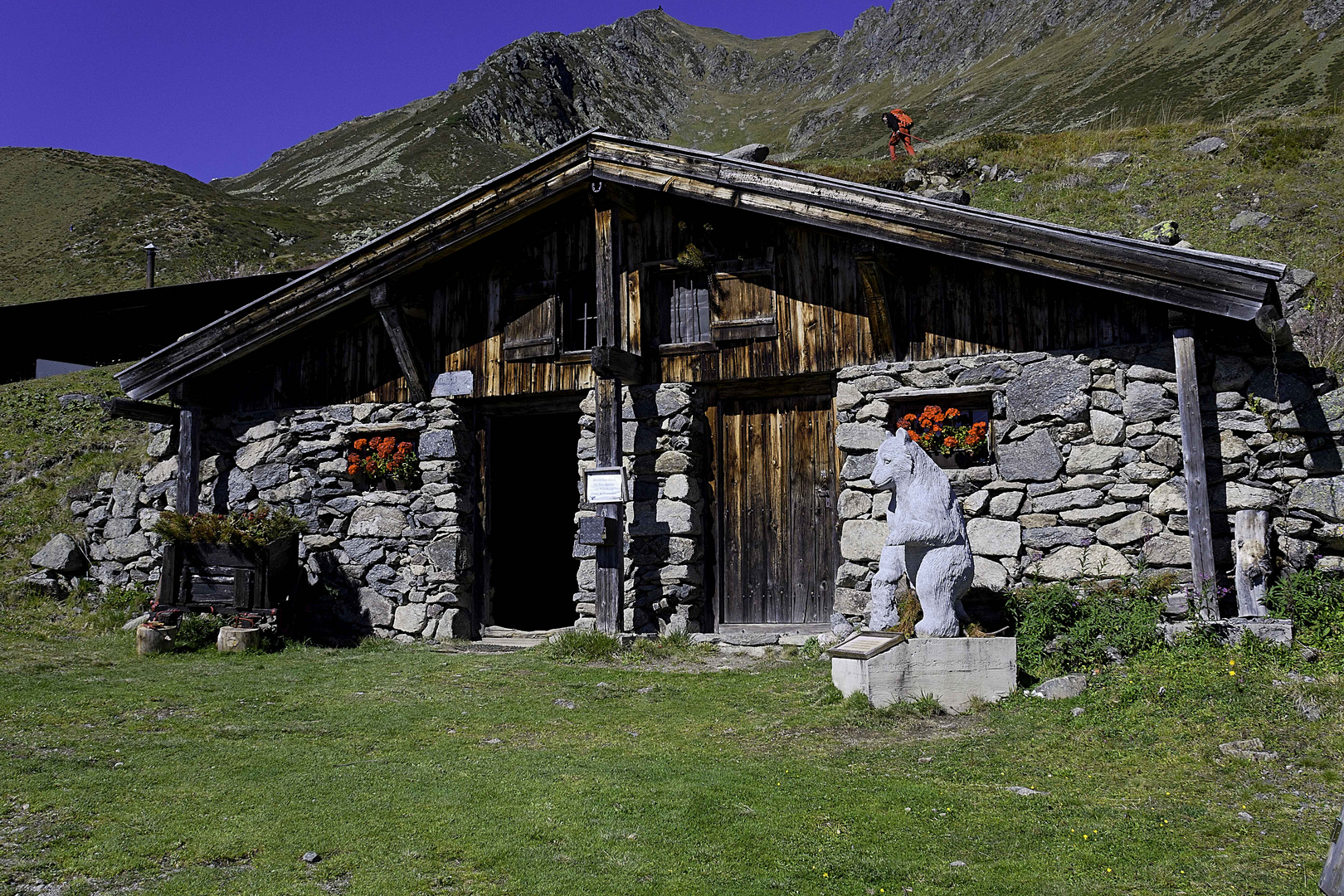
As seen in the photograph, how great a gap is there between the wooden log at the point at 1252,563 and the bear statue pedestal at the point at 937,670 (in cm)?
234

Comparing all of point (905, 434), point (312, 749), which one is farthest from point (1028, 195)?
point (312, 749)

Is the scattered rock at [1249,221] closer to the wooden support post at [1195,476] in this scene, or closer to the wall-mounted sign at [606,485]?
the wooden support post at [1195,476]

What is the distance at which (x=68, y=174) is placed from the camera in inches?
1949

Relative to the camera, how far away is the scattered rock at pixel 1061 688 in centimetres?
672

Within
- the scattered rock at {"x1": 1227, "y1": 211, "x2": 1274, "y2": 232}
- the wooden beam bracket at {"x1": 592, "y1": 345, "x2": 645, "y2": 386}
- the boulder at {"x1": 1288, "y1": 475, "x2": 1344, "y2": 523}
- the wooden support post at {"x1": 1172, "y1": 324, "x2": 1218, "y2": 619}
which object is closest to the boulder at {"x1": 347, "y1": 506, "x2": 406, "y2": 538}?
the wooden beam bracket at {"x1": 592, "y1": 345, "x2": 645, "y2": 386}

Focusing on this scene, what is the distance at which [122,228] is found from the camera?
41.6 meters

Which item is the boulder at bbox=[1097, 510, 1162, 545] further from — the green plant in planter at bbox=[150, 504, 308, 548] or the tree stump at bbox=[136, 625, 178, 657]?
A: the tree stump at bbox=[136, 625, 178, 657]

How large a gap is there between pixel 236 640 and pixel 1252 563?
964 cm

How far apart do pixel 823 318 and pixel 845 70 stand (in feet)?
369

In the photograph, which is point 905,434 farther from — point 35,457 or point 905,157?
point 905,157

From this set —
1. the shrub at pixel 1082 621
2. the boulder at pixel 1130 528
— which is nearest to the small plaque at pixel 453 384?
the shrub at pixel 1082 621

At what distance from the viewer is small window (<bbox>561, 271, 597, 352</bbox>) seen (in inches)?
439

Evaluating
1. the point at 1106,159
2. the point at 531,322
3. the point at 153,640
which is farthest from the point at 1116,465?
the point at 1106,159

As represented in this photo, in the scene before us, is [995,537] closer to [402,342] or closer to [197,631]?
[402,342]
